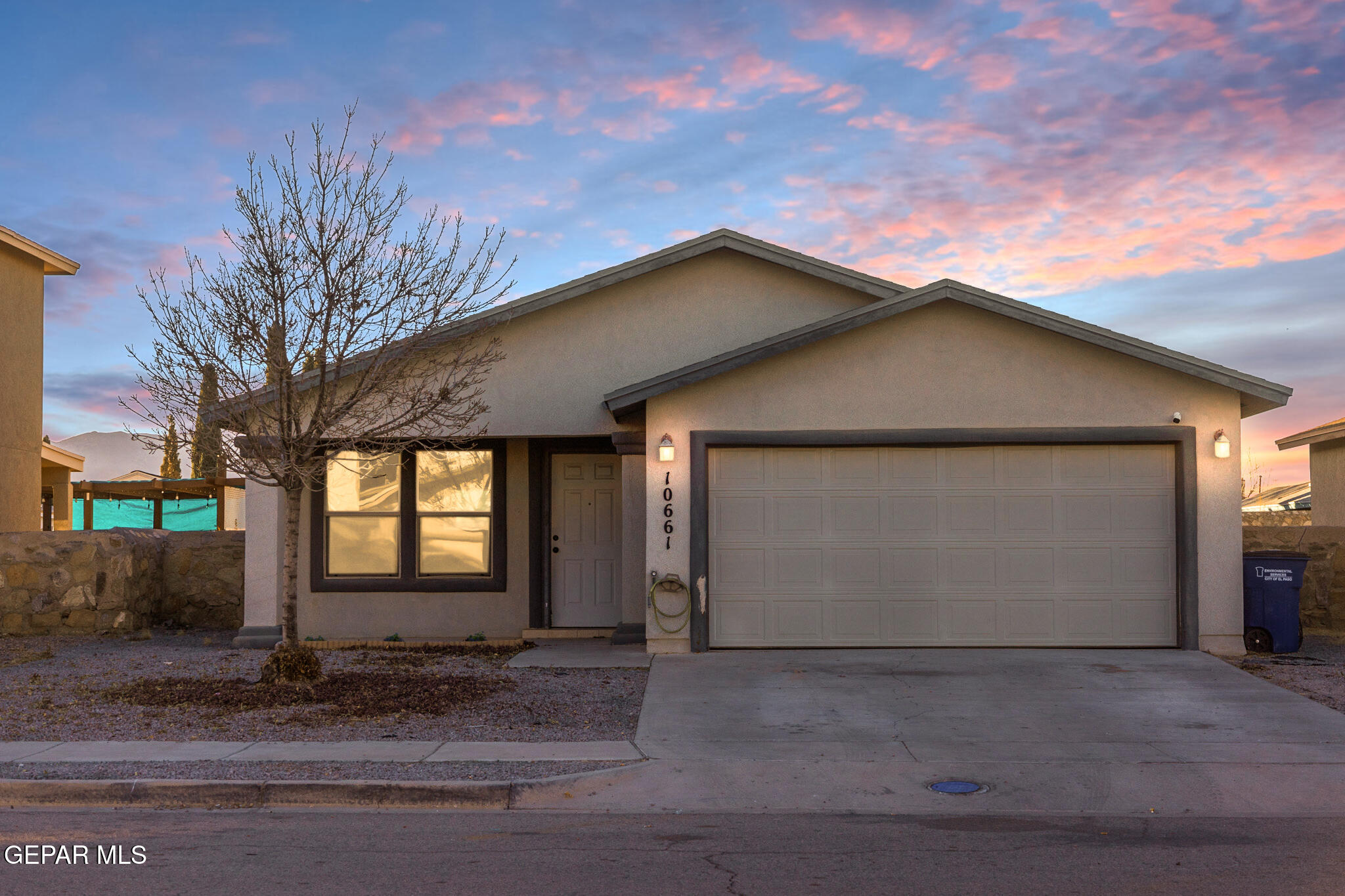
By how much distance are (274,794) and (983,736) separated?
4893mm

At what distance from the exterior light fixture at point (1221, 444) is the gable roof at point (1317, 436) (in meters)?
9.99

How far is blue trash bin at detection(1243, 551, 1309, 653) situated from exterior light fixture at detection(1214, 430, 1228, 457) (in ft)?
3.69

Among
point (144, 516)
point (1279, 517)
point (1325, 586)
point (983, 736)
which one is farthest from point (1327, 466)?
point (144, 516)

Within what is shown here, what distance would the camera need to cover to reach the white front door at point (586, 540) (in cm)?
1365

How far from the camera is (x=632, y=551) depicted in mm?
12938

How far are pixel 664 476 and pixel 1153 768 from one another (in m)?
5.70

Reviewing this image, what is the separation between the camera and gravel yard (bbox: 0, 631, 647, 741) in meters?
8.17

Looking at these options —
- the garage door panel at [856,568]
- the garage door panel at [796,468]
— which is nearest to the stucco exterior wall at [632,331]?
the garage door panel at [796,468]

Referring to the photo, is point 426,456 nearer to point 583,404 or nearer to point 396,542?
point 396,542

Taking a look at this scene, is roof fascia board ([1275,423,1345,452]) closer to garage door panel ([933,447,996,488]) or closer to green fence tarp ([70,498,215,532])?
garage door panel ([933,447,996,488])

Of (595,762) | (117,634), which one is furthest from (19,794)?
(117,634)

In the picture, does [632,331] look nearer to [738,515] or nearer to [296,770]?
[738,515]

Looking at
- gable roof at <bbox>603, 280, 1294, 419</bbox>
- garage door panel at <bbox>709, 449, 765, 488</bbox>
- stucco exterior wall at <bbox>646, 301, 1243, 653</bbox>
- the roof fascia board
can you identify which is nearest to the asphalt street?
stucco exterior wall at <bbox>646, 301, 1243, 653</bbox>

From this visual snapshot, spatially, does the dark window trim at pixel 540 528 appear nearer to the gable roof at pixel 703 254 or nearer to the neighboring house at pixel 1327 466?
the gable roof at pixel 703 254
